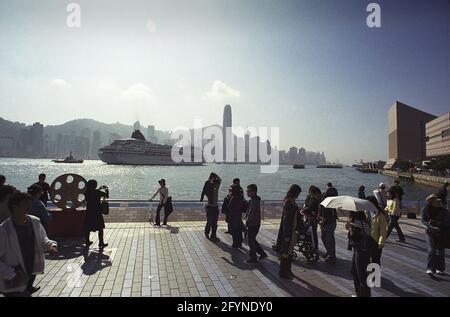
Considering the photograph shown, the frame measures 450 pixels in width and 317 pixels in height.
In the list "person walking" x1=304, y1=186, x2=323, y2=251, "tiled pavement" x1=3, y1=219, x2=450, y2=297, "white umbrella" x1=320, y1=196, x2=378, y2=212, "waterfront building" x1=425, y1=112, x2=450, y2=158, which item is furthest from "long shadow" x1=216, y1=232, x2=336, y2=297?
"waterfront building" x1=425, y1=112, x2=450, y2=158

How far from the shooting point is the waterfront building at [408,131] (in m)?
136

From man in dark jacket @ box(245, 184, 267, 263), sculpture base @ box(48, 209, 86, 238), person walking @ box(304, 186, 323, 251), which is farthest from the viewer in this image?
sculpture base @ box(48, 209, 86, 238)

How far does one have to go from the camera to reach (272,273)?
5941mm

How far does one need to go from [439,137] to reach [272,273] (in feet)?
376

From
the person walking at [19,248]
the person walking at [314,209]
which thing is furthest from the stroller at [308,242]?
the person walking at [19,248]

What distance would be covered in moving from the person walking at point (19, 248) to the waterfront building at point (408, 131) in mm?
156651

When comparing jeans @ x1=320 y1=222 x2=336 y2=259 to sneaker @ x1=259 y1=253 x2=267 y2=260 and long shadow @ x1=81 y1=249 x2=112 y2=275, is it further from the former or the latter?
long shadow @ x1=81 y1=249 x2=112 y2=275

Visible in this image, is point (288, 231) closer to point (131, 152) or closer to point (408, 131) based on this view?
point (131, 152)

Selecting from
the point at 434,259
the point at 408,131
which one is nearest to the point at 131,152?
the point at 434,259

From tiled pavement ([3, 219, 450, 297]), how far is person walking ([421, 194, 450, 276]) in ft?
0.85

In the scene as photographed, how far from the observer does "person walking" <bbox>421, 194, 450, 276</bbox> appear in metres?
5.68

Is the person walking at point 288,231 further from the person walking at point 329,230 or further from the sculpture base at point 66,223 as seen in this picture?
the sculpture base at point 66,223
